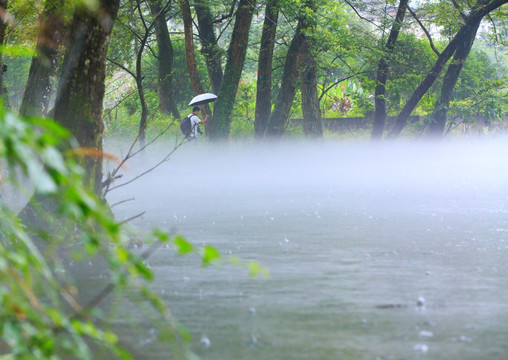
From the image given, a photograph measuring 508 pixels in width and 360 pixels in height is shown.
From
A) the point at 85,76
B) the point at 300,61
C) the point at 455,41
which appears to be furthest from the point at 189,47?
the point at 85,76

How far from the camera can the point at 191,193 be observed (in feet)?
60.2

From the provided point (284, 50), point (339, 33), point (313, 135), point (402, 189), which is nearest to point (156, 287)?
point (402, 189)

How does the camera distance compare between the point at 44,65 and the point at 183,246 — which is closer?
the point at 183,246

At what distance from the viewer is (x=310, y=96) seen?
26250 millimetres

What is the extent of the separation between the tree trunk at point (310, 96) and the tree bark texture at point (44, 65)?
33.3ft

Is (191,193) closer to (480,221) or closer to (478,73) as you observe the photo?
(480,221)

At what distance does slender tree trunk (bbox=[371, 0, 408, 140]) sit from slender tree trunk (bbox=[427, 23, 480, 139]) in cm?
163

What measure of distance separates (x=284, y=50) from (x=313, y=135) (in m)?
3.73

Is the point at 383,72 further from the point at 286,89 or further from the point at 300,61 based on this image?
the point at 286,89

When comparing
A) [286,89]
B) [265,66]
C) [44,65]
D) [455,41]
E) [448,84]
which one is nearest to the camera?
[44,65]

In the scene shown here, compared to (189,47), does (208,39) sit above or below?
above

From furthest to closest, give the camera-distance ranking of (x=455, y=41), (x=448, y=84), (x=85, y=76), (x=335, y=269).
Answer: (x=448, y=84), (x=455, y=41), (x=85, y=76), (x=335, y=269)

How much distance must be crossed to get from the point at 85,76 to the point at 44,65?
17.9ft

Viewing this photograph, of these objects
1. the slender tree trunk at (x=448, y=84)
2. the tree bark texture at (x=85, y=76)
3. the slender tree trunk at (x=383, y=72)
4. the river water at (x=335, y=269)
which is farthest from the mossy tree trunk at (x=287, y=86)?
the tree bark texture at (x=85, y=76)
